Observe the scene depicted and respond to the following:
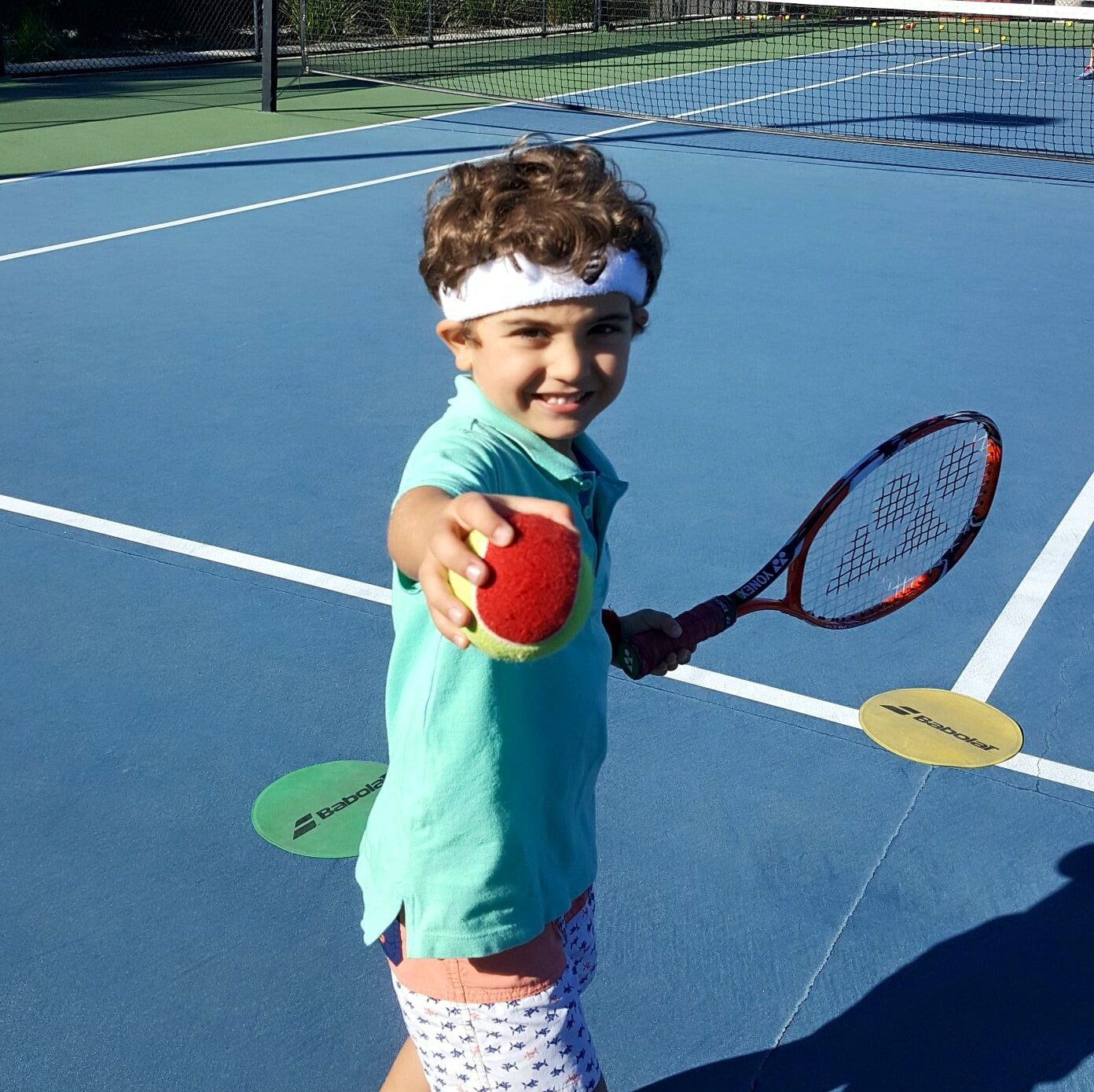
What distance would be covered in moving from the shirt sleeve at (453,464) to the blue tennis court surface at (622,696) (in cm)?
132

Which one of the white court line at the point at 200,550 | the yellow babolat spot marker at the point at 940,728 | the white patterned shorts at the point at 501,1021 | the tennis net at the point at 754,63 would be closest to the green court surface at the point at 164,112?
the tennis net at the point at 754,63

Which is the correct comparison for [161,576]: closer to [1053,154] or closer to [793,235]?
[793,235]

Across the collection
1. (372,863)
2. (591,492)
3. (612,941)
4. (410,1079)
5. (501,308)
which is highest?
(501,308)

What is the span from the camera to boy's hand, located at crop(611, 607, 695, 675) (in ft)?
7.53

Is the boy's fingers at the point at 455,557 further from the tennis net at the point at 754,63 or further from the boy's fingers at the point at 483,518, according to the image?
the tennis net at the point at 754,63

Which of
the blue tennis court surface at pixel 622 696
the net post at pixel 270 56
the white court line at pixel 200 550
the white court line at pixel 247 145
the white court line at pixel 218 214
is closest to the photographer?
the blue tennis court surface at pixel 622 696

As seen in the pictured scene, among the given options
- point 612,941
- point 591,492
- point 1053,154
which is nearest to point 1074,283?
point 1053,154

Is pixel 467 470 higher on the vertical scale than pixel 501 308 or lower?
lower

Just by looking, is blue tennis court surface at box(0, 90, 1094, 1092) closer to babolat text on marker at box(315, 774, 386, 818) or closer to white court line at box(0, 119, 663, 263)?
babolat text on marker at box(315, 774, 386, 818)

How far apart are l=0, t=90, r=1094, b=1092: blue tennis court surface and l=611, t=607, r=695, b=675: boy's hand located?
0.75m

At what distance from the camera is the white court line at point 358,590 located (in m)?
3.35

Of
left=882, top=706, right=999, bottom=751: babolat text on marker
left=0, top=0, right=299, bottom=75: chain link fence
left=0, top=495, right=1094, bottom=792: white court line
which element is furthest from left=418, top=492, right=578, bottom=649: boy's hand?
left=0, top=0, right=299, bottom=75: chain link fence

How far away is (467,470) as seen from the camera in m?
1.62

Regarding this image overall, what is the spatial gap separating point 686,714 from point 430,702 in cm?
197
